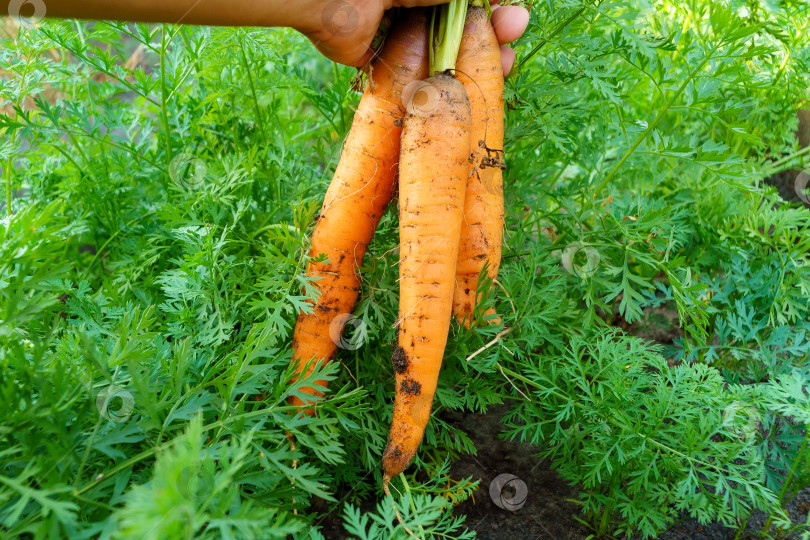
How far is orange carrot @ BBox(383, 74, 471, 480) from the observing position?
1.21 metres

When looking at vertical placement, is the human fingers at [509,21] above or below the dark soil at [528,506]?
above

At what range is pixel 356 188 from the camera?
1.33m

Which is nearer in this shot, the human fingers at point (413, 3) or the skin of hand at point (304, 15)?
the skin of hand at point (304, 15)

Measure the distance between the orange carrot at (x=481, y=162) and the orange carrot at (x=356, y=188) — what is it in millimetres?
126

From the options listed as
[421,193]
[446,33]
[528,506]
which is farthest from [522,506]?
[446,33]

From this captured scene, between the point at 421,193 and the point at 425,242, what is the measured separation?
0.38 feet

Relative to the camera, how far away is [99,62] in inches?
58.9

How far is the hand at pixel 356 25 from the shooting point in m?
1.17

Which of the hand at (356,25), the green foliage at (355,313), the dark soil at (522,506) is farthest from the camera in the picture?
the dark soil at (522,506)

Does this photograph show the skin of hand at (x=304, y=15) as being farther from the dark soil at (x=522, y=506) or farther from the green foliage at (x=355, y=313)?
the dark soil at (x=522, y=506)

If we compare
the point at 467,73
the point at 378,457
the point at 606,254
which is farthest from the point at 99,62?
the point at 606,254

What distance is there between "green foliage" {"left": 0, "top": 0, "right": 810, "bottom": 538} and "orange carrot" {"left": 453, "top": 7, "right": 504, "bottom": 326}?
3.1 inches

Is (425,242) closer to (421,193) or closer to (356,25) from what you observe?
(421,193)

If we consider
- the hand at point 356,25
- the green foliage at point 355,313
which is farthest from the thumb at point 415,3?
the green foliage at point 355,313
